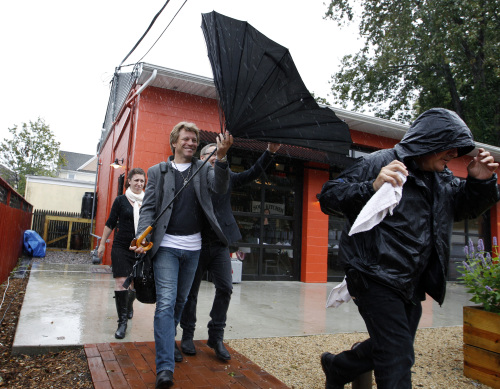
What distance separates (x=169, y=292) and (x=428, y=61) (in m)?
16.6

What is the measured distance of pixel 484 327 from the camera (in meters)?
3.30

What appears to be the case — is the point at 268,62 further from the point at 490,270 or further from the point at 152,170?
the point at 490,270

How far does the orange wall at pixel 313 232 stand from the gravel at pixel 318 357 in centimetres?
469

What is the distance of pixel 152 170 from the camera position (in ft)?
10.2

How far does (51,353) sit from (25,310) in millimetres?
1549

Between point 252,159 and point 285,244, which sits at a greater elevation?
point 252,159

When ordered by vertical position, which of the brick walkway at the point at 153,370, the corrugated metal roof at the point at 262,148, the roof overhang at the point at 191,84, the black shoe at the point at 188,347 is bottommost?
the brick walkway at the point at 153,370

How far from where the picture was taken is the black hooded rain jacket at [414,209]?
1941 mm

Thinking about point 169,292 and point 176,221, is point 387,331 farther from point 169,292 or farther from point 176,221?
point 176,221

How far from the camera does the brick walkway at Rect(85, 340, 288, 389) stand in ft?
8.82

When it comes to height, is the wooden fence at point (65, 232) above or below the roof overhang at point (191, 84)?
below

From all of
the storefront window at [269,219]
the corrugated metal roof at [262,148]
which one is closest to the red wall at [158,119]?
the corrugated metal roof at [262,148]

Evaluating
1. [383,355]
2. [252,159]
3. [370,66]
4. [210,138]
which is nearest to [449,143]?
[383,355]

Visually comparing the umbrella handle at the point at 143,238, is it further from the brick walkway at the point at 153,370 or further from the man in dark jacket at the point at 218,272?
the brick walkway at the point at 153,370
